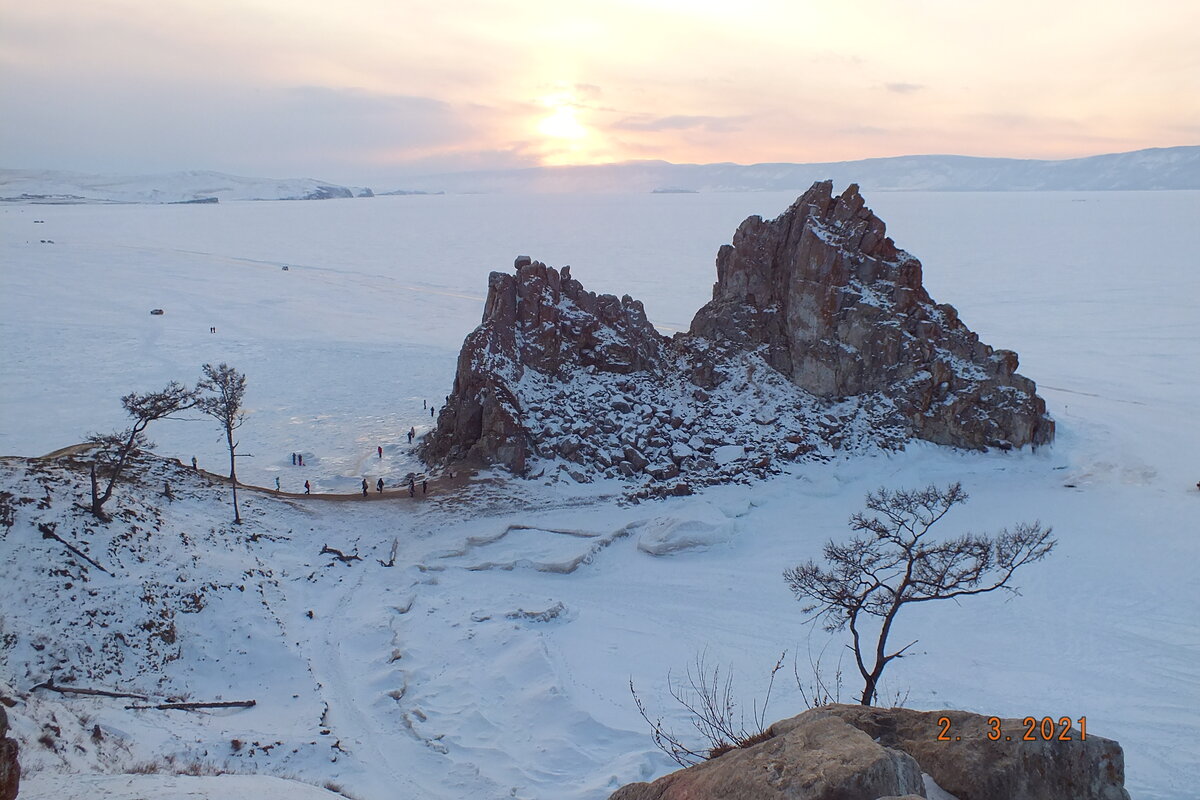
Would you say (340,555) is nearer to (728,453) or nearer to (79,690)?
(79,690)

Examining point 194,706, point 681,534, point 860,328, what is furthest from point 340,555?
point 860,328

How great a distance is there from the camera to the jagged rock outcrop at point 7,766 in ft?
34.1

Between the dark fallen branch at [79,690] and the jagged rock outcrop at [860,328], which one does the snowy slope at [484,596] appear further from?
the jagged rock outcrop at [860,328]

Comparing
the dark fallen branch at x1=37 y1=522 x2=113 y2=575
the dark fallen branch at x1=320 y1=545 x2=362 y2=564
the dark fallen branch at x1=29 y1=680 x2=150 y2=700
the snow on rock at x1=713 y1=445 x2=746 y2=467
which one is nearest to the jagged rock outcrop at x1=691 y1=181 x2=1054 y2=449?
the snow on rock at x1=713 y1=445 x2=746 y2=467

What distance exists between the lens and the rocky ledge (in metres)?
35.3

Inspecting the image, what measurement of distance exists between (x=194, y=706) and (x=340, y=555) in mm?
9487

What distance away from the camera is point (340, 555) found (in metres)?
27.9

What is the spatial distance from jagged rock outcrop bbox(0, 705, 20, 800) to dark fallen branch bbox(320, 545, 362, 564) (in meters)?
16.9

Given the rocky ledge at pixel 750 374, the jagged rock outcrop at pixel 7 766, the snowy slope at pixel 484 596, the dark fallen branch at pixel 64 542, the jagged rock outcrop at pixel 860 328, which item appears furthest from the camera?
the jagged rock outcrop at pixel 860 328

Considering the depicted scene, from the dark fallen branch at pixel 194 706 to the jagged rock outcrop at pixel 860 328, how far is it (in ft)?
91.6

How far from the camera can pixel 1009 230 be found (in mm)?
143750

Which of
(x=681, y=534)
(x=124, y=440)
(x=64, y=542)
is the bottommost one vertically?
(x=681, y=534)

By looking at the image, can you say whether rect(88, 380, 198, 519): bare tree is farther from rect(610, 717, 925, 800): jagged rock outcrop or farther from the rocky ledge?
rect(610, 717, 925, 800): jagged rock outcrop

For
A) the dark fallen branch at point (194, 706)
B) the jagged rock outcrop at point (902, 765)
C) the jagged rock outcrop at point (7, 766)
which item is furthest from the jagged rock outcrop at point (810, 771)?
the dark fallen branch at point (194, 706)
